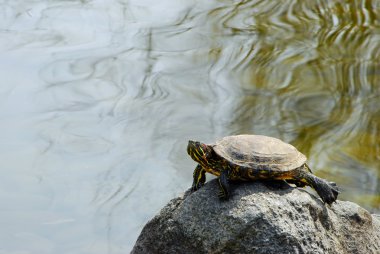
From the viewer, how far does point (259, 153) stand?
480 centimetres

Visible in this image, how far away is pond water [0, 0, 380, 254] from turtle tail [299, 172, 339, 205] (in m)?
3.03

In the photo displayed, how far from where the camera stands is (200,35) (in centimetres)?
1223

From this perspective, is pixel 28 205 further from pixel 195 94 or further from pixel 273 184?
pixel 273 184

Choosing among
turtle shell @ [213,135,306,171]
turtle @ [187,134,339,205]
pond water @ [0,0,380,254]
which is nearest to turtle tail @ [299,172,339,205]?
turtle @ [187,134,339,205]

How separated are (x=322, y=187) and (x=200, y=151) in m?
0.84

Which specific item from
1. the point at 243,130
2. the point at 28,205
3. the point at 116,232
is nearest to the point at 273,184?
the point at 116,232

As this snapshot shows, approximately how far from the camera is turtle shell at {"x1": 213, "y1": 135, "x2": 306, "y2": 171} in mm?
4750

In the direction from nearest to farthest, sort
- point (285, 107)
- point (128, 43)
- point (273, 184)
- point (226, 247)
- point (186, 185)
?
1. point (226, 247)
2. point (273, 184)
3. point (186, 185)
4. point (285, 107)
5. point (128, 43)

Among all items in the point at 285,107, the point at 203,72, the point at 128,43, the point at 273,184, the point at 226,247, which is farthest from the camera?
the point at 128,43

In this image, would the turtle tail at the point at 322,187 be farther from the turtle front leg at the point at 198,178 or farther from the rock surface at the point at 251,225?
the turtle front leg at the point at 198,178

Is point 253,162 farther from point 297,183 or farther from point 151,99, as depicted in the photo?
point 151,99

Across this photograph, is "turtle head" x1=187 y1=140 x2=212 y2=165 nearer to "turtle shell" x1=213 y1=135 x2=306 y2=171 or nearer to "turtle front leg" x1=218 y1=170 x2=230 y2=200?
"turtle shell" x1=213 y1=135 x2=306 y2=171

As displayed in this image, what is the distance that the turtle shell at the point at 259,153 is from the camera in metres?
4.75

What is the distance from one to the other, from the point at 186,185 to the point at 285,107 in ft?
7.91
